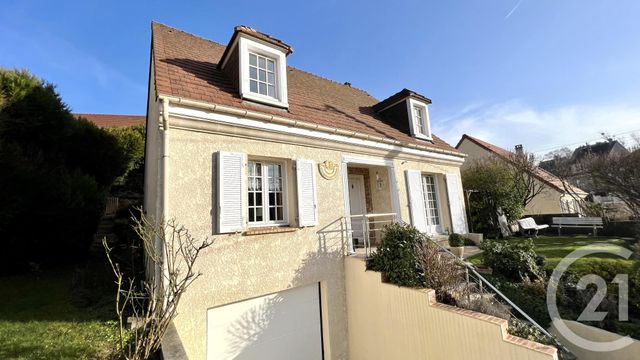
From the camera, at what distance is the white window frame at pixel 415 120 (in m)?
11.5

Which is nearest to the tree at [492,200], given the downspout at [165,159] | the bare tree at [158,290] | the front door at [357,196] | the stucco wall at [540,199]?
the stucco wall at [540,199]

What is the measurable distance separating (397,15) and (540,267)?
8550 millimetres

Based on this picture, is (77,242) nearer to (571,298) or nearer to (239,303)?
(239,303)

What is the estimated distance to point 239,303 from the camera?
609 centimetres

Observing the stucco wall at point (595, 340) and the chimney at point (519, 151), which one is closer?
the stucco wall at point (595, 340)

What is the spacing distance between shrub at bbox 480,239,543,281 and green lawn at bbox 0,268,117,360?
8865 millimetres

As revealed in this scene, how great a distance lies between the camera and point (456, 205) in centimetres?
1160

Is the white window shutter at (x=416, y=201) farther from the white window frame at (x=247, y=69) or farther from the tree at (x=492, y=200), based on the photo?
the tree at (x=492, y=200)

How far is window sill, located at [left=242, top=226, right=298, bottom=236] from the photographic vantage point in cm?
613

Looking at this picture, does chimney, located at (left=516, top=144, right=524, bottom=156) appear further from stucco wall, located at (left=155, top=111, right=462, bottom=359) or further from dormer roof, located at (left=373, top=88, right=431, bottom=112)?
stucco wall, located at (left=155, top=111, right=462, bottom=359)

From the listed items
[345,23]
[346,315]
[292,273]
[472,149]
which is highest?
[345,23]

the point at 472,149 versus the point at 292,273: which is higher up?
the point at 472,149

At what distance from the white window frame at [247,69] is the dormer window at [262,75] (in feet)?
0.32

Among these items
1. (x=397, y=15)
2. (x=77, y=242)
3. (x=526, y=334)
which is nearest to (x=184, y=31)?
(x=397, y=15)
